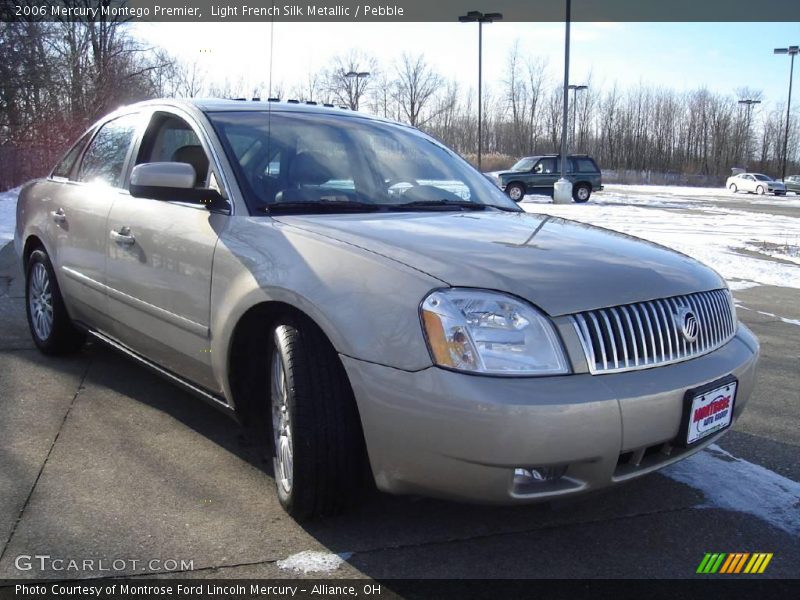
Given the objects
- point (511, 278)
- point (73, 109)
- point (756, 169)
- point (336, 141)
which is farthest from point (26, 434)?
point (756, 169)

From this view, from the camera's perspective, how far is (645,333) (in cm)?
234

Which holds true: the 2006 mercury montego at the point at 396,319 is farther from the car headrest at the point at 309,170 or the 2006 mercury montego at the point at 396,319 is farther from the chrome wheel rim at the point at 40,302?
the chrome wheel rim at the point at 40,302

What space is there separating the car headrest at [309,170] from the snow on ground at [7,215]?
6.02 metres

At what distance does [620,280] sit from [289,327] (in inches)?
45.8

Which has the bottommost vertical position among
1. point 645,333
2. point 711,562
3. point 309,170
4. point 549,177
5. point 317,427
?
point 711,562

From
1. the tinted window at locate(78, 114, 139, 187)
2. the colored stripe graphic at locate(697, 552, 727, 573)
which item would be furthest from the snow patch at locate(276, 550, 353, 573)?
the tinted window at locate(78, 114, 139, 187)

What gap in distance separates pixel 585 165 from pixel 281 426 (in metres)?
28.1

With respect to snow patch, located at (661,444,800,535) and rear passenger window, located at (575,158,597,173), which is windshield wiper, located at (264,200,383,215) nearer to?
snow patch, located at (661,444,800,535)

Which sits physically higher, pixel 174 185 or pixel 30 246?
pixel 174 185

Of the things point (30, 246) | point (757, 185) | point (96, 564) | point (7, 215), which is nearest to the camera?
point (96, 564)

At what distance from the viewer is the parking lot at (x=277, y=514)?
240 cm

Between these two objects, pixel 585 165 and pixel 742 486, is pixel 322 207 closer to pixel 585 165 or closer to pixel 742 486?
pixel 742 486

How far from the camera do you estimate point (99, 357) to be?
15.7 ft

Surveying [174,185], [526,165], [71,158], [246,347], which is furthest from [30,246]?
[526,165]
